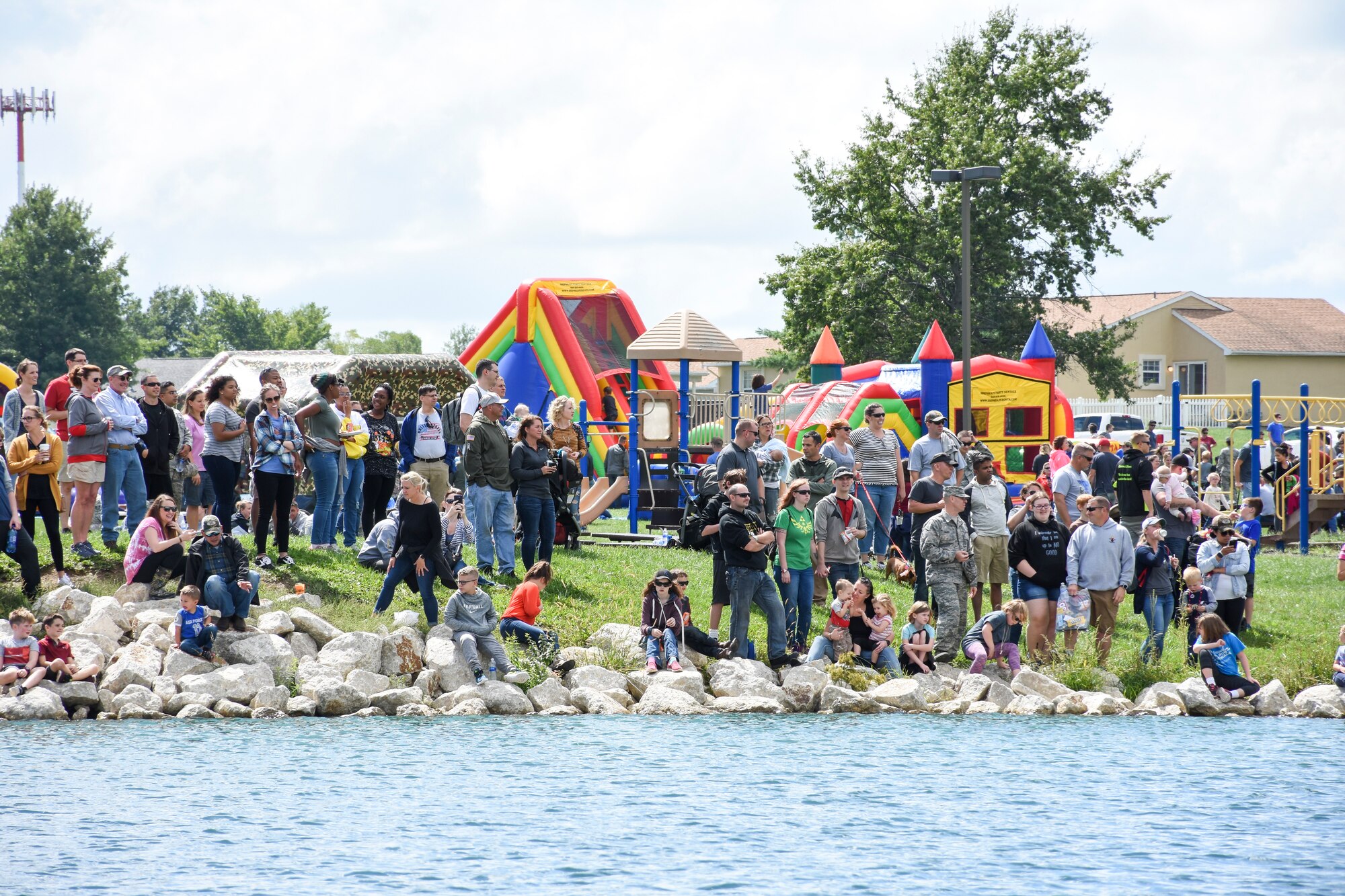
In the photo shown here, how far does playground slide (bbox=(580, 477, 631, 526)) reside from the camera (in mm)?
20125

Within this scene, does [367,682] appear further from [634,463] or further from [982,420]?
[982,420]

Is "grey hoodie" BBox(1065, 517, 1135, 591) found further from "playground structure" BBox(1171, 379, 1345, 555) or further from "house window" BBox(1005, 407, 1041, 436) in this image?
"house window" BBox(1005, 407, 1041, 436)

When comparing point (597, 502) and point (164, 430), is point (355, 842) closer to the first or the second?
point (164, 430)

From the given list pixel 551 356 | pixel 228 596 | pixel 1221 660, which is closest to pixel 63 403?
pixel 228 596

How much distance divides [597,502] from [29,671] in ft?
29.5

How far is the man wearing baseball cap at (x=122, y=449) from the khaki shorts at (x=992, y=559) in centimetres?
790

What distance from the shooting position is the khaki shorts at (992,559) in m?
14.3

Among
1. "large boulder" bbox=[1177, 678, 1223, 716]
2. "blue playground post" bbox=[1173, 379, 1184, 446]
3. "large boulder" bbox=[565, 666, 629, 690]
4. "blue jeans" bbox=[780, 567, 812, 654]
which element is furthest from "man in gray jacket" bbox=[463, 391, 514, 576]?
"blue playground post" bbox=[1173, 379, 1184, 446]

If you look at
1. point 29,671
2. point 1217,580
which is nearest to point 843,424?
point 1217,580

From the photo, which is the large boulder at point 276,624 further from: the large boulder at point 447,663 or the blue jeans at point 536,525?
the blue jeans at point 536,525

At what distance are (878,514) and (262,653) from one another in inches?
272

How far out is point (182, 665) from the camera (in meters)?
13.0

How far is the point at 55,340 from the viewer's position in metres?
53.4

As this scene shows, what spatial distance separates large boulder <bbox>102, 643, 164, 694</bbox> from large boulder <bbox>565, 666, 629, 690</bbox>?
3.59 metres
